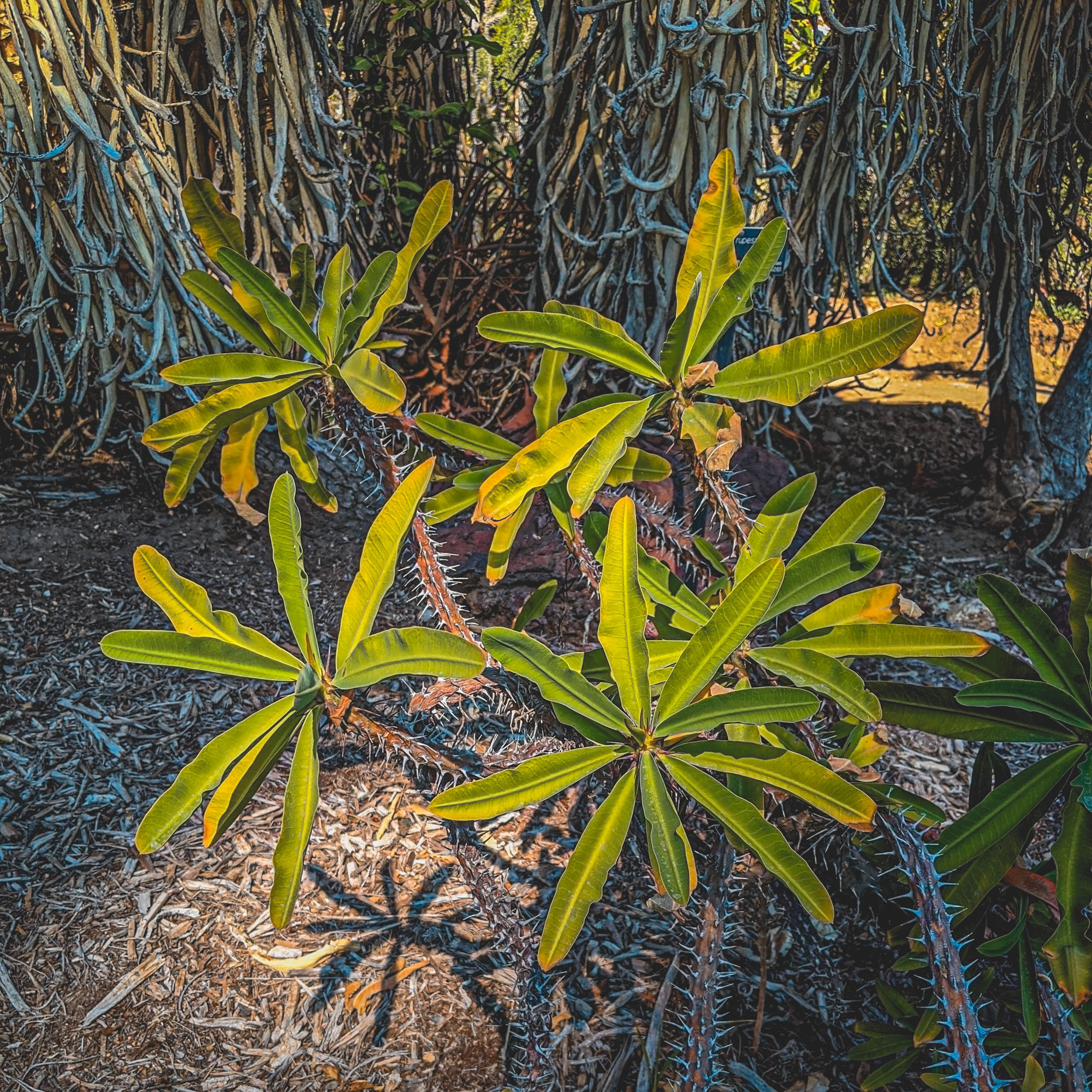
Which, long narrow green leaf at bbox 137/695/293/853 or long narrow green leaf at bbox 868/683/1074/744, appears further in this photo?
long narrow green leaf at bbox 868/683/1074/744

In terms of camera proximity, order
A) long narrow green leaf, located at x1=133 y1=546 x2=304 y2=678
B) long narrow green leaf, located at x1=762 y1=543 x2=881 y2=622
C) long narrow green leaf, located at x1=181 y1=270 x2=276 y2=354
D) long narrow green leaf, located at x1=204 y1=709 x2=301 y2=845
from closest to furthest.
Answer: long narrow green leaf, located at x1=204 y1=709 x2=301 y2=845 → long narrow green leaf, located at x1=133 y1=546 x2=304 y2=678 → long narrow green leaf, located at x1=762 y1=543 x2=881 y2=622 → long narrow green leaf, located at x1=181 y1=270 x2=276 y2=354

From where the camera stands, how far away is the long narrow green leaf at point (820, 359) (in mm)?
937

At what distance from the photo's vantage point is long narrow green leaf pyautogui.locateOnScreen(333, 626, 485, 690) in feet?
2.88

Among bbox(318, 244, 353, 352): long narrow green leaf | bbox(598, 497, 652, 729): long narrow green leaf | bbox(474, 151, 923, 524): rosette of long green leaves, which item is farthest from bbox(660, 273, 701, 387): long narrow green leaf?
bbox(318, 244, 353, 352): long narrow green leaf

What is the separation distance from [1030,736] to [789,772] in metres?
0.33

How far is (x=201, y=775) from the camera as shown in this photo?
86 cm

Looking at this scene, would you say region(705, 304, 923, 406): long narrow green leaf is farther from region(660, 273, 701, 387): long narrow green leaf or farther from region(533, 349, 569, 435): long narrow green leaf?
region(533, 349, 569, 435): long narrow green leaf

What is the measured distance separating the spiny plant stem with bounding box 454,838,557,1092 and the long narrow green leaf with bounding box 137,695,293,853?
338mm

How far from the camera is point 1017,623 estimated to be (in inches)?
40.6

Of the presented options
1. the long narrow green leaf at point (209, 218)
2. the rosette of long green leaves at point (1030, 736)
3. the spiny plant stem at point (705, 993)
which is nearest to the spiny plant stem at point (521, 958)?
the spiny plant stem at point (705, 993)

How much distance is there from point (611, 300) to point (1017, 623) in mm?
1830

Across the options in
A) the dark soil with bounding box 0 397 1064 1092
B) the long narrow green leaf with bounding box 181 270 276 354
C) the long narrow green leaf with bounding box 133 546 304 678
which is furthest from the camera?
the dark soil with bounding box 0 397 1064 1092

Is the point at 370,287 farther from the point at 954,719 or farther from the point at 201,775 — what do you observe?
the point at 954,719

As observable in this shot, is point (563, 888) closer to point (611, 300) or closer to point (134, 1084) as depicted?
point (134, 1084)
